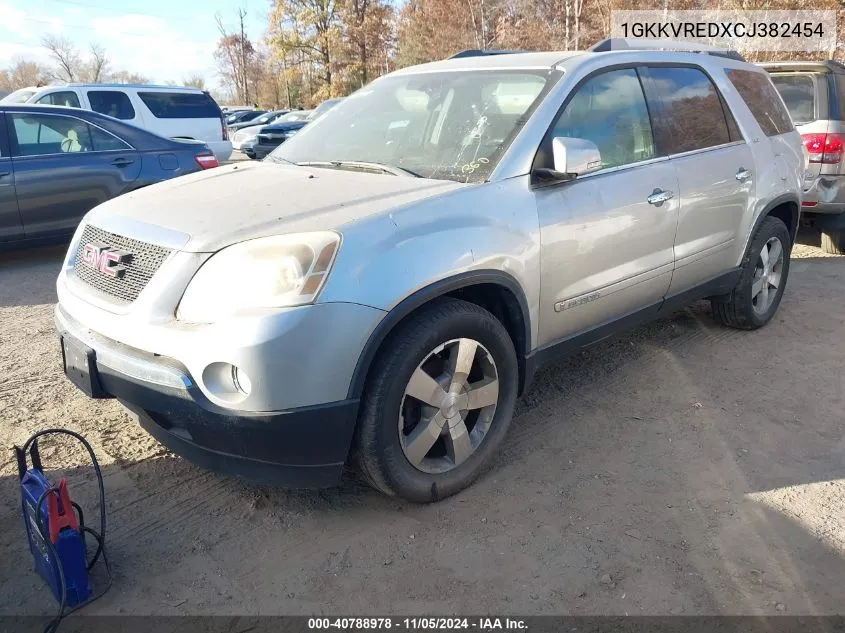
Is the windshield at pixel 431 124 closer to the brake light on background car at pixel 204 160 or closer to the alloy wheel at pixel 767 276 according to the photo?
the alloy wheel at pixel 767 276

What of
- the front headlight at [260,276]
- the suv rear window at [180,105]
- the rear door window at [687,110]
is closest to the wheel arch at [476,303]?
the front headlight at [260,276]

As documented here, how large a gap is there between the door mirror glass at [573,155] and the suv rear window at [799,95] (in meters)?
4.93

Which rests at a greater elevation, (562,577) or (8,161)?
(8,161)

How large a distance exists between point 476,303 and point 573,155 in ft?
2.47

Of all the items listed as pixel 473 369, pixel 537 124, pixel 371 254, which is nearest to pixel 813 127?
pixel 537 124

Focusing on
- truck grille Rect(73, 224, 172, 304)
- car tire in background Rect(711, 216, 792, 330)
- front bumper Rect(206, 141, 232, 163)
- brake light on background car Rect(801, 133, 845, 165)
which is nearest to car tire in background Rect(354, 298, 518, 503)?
truck grille Rect(73, 224, 172, 304)

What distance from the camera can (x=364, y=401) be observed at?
2.56 metres

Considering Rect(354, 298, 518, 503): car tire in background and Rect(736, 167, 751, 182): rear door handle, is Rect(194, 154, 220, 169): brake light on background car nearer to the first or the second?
Rect(736, 167, 751, 182): rear door handle

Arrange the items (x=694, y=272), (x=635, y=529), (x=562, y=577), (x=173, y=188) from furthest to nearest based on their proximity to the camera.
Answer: (x=694, y=272) → (x=173, y=188) → (x=635, y=529) → (x=562, y=577)

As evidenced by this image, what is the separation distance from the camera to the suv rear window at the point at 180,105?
38.1 feet

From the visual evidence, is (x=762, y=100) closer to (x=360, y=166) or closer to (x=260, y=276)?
(x=360, y=166)

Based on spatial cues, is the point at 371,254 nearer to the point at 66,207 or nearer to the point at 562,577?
the point at 562,577

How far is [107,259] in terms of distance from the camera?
279 cm

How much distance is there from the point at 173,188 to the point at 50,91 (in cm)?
880
